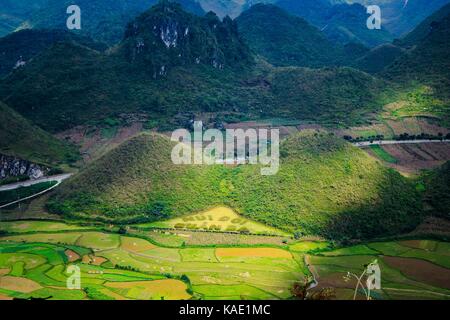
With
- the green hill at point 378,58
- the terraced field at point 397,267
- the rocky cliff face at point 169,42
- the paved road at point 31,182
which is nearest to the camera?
the terraced field at point 397,267

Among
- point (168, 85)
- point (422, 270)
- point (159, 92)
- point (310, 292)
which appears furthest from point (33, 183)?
point (168, 85)

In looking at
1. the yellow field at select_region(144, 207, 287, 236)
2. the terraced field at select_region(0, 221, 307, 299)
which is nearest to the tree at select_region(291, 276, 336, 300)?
the terraced field at select_region(0, 221, 307, 299)

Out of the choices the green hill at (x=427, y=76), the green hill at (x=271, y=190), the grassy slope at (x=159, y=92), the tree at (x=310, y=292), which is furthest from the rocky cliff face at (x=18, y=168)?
the green hill at (x=427, y=76)

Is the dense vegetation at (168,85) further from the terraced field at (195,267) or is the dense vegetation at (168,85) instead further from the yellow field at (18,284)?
the yellow field at (18,284)

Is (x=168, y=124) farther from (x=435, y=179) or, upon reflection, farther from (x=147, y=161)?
(x=435, y=179)

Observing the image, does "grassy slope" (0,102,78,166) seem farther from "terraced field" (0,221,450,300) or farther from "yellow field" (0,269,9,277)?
"yellow field" (0,269,9,277)
